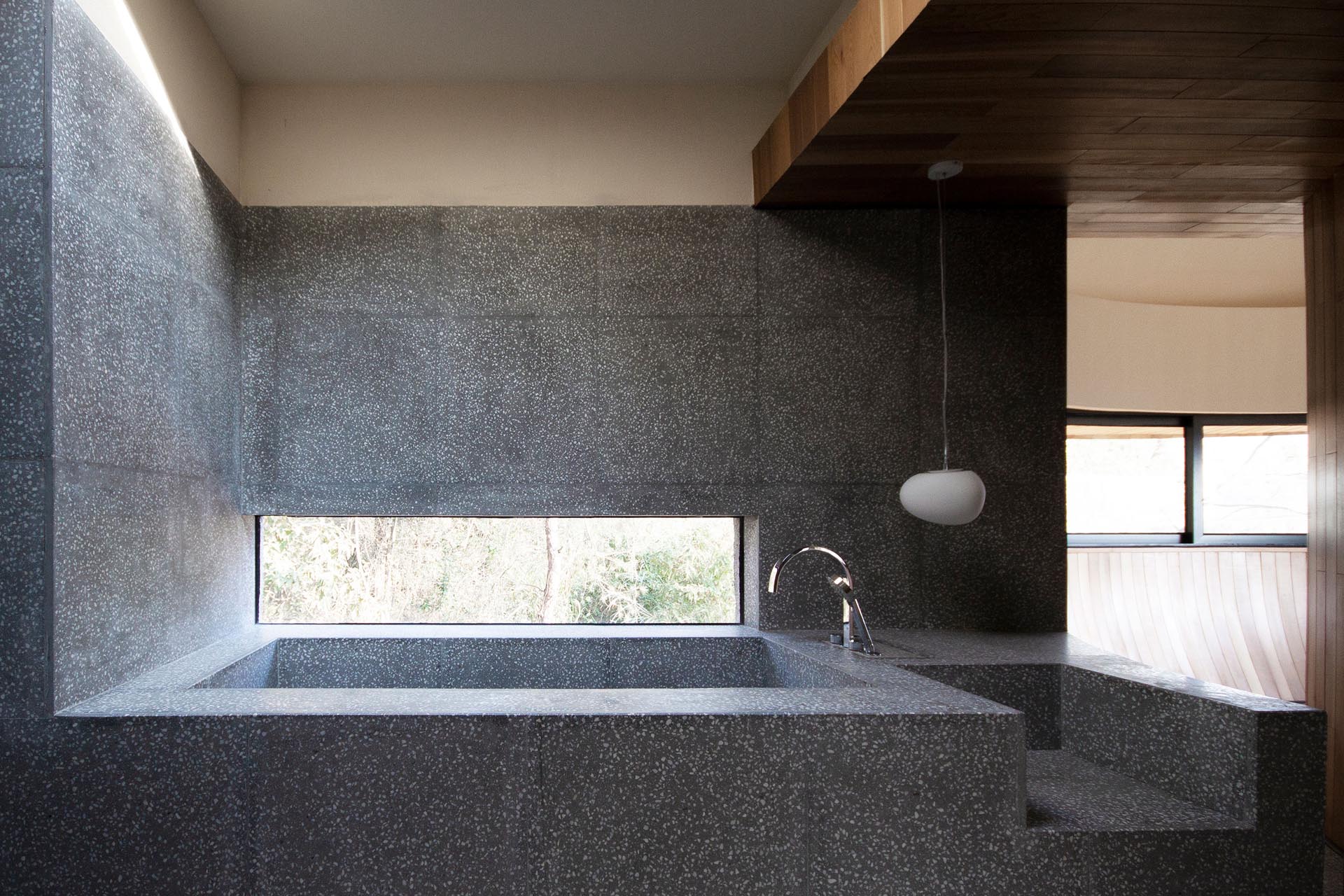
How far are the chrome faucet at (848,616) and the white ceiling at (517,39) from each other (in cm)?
145

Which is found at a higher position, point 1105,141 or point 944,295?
point 1105,141

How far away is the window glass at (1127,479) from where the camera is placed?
174 inches

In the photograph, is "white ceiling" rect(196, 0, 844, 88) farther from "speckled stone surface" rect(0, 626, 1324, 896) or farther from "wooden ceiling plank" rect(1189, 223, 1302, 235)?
"speckled stone surface" rect(0, 626, 1324, 896)

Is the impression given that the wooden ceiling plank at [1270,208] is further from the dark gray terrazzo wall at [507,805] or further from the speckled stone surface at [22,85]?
the speckled stone surface at [22,85]

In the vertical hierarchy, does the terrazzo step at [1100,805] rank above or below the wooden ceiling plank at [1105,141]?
below

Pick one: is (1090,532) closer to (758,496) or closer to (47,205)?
(758,496)

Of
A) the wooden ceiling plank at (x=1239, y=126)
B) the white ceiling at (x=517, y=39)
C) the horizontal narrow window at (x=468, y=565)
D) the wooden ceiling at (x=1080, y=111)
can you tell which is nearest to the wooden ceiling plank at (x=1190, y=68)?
the wooden ceiling at (x=1080, y=111)

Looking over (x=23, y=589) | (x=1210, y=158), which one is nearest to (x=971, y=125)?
(x=1210, y=158)

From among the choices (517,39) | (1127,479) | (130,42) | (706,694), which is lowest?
(706,694)

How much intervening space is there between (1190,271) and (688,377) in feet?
10.3

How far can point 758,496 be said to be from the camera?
8.76ft

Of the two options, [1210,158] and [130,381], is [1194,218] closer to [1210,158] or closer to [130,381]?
[1210,158]

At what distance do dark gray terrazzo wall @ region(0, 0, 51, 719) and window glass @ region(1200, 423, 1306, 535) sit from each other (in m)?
4.76

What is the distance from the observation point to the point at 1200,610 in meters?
4.34
